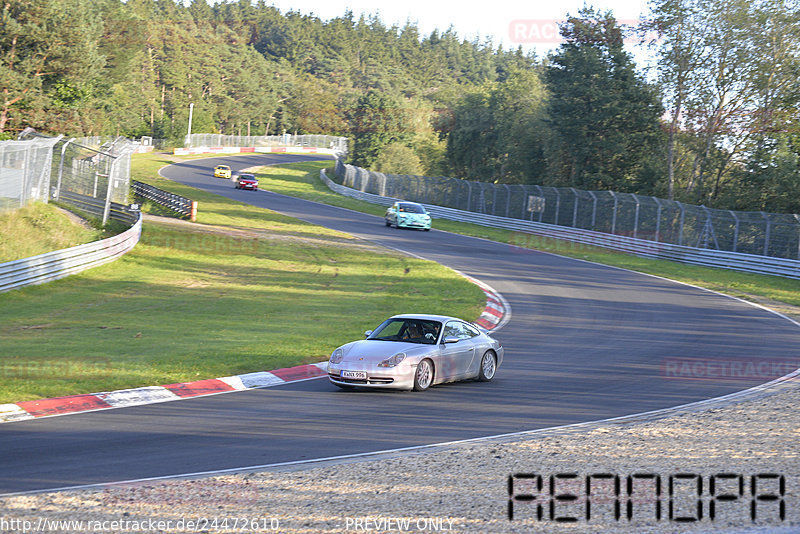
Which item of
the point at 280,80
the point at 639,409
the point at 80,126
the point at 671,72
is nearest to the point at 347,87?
the point at 280,80

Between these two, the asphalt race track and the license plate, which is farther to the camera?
the license plate

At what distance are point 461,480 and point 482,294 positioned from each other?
1729 centimetres

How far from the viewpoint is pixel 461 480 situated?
7.51 metres

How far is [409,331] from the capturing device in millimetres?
13430

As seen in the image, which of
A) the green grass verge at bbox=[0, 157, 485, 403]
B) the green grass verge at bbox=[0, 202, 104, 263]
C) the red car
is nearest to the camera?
the green grass verge at bbox=[0, 157, 485, 403]

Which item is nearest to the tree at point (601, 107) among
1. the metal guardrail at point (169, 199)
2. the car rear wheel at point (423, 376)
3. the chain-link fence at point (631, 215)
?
the chain-link fence at point (631, 215)

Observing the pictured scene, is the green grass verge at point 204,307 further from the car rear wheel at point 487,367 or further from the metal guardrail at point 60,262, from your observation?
the car rear wheel at point 487,367

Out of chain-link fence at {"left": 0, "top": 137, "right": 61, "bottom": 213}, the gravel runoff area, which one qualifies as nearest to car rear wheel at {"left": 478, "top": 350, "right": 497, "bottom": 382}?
the gravel runoff area

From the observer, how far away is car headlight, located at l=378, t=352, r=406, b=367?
1215 centimetres

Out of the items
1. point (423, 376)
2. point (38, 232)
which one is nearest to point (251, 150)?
point (38, 232)

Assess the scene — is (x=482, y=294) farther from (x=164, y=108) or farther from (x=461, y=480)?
(x=164, y=108)

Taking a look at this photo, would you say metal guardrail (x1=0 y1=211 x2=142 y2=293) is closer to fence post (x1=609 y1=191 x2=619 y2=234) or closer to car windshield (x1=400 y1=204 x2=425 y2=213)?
car windshield (x1=400 y1=204 x2=425 y2=213)

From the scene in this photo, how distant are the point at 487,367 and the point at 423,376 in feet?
5.29

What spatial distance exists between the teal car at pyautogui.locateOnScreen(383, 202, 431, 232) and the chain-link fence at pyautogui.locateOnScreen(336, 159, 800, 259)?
21.8 ft
